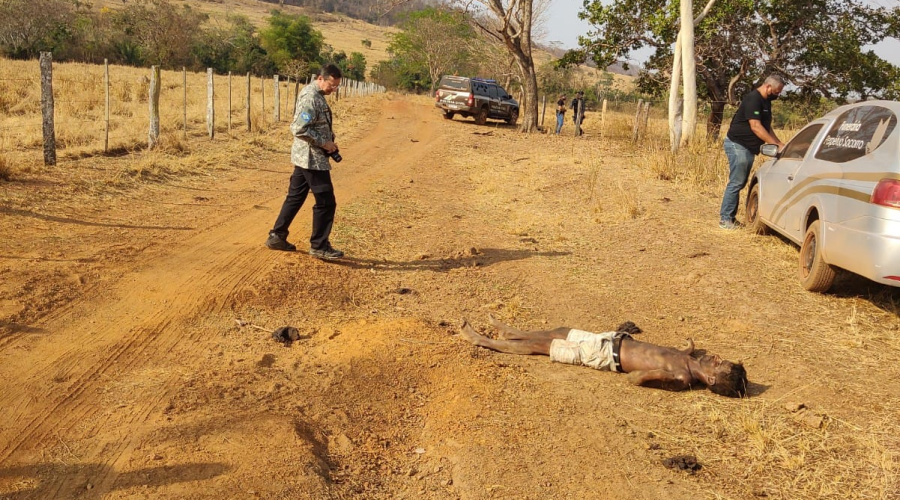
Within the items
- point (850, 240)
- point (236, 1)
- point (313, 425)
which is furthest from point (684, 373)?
point (236, 1)

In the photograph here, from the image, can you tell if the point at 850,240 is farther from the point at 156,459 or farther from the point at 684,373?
the point at 156,459

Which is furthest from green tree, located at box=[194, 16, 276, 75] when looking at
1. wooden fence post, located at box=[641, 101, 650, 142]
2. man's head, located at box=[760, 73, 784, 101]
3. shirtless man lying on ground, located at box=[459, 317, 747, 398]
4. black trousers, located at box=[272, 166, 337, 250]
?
shirtless man lying on ground, located at box=[459, 317, 747, 398]

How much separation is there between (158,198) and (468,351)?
6.20m

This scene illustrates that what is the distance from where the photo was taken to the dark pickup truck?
89.0ft

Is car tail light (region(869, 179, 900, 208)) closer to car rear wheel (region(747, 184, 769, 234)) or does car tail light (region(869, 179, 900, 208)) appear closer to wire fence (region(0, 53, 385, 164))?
car rear wheel (region(747, 184, 769, 234))

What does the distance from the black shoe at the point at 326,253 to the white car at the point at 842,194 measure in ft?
14.6

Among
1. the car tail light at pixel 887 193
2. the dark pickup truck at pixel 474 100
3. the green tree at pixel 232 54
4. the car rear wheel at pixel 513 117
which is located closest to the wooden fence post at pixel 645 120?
the dark pickup truck at pixel 474 100

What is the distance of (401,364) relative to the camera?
Result: 4.97 metres

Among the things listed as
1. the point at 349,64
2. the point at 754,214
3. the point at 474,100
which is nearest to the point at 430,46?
the point at 349,64

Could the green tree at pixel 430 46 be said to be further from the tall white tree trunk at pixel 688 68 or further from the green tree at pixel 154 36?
the tall white tree trunk at pixel 688 68

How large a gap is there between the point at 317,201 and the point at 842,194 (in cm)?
465

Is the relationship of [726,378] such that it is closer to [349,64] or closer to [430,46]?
[430,46]

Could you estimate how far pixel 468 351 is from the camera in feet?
17.3

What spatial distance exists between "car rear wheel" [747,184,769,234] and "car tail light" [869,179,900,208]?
3.07 metres
